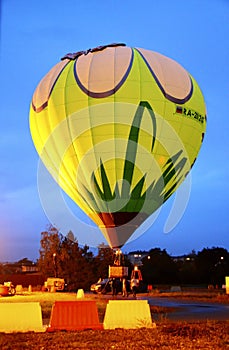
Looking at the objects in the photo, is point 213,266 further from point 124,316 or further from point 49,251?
point 124,316

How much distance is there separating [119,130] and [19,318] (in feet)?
46.7

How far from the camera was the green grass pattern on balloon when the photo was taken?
2495cm

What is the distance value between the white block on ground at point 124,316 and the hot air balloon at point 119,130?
12.5 metres

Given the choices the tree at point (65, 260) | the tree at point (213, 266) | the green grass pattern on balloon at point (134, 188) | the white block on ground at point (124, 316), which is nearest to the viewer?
the white block on ground at point (124, 316)

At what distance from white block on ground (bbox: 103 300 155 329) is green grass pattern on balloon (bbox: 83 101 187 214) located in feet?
41.1

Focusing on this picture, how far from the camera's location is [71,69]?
84.2 feet

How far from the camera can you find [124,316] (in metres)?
12.4

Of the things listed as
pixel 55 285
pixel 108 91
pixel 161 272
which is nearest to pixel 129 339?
pixel 108 91

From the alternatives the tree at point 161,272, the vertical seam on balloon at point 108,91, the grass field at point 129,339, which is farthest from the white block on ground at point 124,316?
the tree at point 161,272

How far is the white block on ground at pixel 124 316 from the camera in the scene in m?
12.4

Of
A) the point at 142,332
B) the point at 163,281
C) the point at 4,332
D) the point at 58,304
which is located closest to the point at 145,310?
the point at 142,332

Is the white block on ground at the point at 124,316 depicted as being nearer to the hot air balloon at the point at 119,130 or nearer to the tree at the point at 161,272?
the hot air balloon at the point at 119,130

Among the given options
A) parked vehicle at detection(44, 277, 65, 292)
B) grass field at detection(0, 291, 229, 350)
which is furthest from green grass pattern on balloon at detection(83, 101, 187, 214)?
parked vehicle at detection(44, 277, 65, 292)

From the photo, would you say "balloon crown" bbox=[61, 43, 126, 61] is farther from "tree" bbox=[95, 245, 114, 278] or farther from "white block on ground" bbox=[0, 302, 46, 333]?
"tree" bbox=[95, 245, 114, 278]
